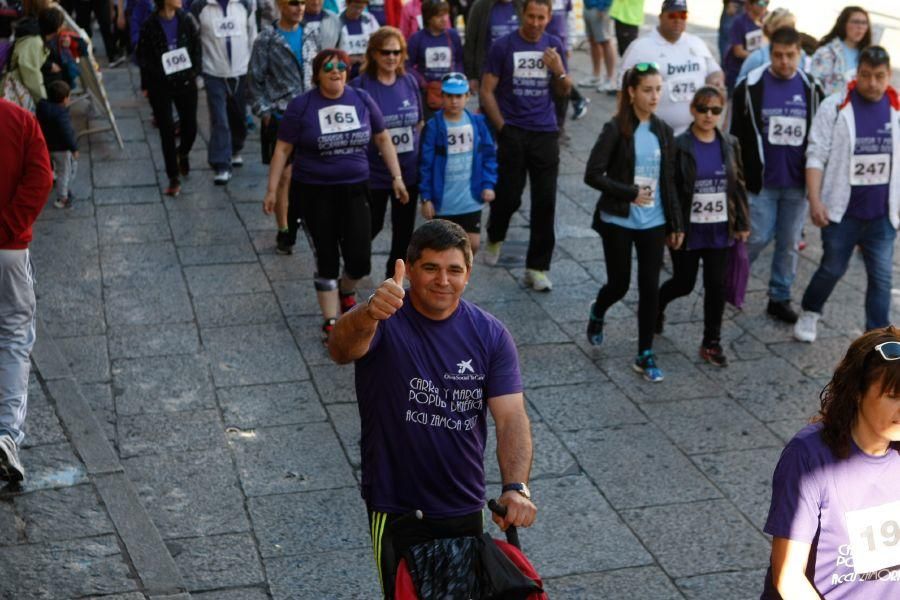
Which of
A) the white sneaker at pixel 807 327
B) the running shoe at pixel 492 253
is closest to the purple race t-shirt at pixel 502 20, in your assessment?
the running shoe at pixel 492 253

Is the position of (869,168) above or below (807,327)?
above

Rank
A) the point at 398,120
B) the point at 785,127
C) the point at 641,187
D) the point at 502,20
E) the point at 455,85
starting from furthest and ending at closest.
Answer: the point at 502,20, the point at 398,120, the point at 785,127, the point at 455,85, the point at 641,187

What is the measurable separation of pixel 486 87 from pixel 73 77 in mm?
4180

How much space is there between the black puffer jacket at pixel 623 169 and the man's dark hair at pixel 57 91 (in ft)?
15.7

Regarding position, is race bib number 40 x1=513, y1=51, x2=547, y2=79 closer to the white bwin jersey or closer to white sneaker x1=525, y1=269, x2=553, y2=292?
the white bwin jersey

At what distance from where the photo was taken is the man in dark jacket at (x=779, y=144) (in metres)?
8.52

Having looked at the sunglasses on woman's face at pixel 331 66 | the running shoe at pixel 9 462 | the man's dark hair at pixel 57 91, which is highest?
the sunglasses on woman's face at pixel 331 66

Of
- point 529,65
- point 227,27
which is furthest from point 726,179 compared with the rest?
point 227,27

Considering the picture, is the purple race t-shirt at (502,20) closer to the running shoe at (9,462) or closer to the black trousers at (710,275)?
the black trousers at (710,275)

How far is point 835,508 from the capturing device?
11.9 feet

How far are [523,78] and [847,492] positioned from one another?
575 cm

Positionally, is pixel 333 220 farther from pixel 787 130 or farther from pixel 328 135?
pixel 787 130

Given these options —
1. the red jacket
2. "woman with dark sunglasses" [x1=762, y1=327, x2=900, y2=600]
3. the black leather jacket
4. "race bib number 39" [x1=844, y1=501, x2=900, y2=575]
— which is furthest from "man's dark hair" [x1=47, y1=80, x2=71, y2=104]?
"race bib number 39" [x1=844, y1=501, x2=900, y2=575]

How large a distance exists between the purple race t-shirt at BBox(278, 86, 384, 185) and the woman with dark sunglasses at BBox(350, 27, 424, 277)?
1.74 ft
